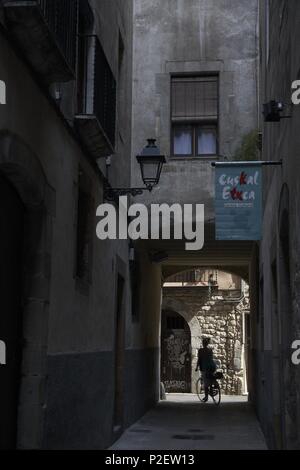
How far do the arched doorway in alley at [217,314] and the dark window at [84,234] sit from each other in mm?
18286

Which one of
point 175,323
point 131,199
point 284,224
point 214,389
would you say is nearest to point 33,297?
point 284,224

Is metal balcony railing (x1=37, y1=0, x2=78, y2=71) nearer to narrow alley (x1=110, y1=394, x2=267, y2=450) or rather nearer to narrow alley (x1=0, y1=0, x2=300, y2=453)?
narrow alley (x1=0, y1=0, x2=300, y2=453)

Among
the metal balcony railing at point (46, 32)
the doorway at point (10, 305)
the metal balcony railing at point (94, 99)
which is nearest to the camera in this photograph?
the metal balcony railing at point (46, 32)

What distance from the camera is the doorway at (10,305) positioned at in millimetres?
6012

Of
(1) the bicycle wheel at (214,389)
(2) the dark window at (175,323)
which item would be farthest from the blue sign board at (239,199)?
(2) the dark window at (175,323)

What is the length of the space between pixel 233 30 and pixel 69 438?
8.63m

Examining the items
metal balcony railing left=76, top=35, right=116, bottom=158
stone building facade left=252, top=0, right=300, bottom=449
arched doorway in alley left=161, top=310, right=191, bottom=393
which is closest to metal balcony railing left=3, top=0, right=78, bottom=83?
metal balcony railing left=76, top=35, right=116, bottom=158

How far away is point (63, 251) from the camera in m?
7.54

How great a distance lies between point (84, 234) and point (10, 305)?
282 cm

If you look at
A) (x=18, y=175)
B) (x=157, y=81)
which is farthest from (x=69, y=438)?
(x=157, y=81)

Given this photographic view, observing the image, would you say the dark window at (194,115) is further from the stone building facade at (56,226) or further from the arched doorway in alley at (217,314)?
the arched doorway in alley at (217,314)

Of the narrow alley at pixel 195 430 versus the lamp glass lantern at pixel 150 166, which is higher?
the lamp glass lantern at pixel 150 166

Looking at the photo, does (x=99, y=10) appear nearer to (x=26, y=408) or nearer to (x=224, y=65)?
(x=224, y=65)

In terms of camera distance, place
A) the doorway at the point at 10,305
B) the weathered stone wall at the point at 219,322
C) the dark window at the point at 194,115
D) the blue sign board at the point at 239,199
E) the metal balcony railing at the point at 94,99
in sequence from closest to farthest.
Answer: the doorway at the point at 10,305
the metal balcony railing at the point at 94,99
the blue sign board at the point at 239,199
the dark window at the point at 194,115
the weathered stone wall at the point at 219,322
